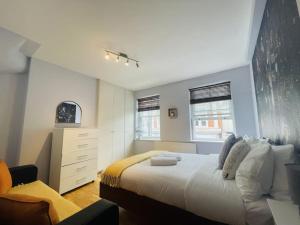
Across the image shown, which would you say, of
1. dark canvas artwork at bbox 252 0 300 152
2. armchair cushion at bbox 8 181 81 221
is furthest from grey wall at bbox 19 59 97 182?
dark canvas artwork at bbox 252 0 300 152

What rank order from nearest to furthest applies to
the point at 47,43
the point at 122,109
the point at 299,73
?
the point at 299,73 < the point at 47,43 < the point at 122,109

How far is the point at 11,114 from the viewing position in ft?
8.27

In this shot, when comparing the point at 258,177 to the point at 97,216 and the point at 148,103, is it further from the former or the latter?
the point at 148,103

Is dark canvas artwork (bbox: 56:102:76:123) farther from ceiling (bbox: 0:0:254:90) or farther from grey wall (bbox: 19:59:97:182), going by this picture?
ceiling (bbox: 0:0:254:90)

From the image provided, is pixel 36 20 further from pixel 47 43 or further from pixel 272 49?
pixel 272 49

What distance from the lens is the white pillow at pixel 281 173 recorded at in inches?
43.0

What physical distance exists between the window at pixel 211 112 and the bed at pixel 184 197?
182cm

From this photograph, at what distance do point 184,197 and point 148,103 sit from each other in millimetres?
3794

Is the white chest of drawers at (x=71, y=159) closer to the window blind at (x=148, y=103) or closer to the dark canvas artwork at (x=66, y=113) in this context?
the dark canvas artwork at (x=66, y=113)

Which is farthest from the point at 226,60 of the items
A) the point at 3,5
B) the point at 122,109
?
the point at 3,5

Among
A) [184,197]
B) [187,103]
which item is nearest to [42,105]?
[184,197]

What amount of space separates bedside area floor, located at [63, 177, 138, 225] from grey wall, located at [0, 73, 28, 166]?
1150 mm

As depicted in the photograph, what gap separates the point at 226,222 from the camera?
45.5 inches

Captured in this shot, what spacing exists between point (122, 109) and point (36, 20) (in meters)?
3.09
